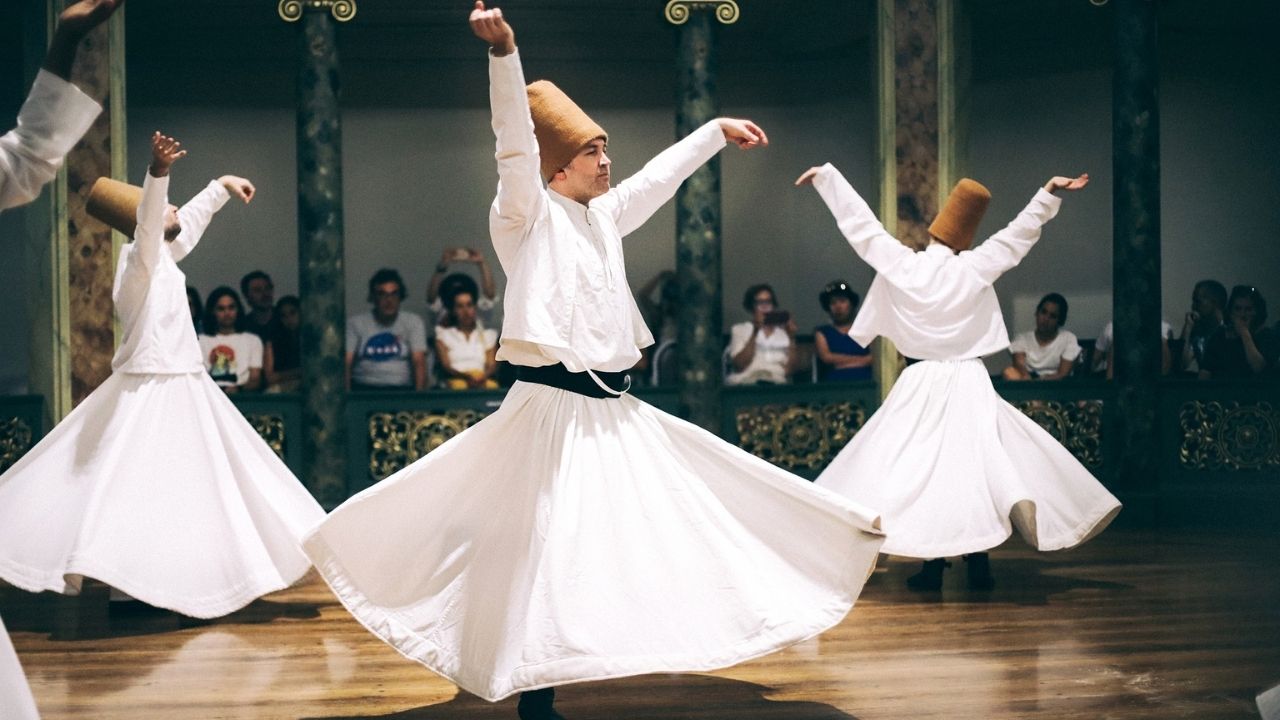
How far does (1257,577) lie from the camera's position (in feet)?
19.2

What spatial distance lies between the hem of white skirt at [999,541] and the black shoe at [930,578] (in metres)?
0.16

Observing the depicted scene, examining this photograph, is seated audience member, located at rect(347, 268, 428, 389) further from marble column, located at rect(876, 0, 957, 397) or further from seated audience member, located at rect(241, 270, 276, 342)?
marble column, located at rect(876, 0, 957, 397)

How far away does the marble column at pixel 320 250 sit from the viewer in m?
7.29

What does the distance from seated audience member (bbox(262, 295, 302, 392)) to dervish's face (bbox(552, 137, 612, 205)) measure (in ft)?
15.5

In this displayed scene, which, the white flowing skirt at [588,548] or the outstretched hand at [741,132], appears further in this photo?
the outstretched hand at [741,132]

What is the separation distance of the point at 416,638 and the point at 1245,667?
244 centimetres

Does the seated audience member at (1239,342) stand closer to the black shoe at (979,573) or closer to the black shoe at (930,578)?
the black shoe at (979,573)

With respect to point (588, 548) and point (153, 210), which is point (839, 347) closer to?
point (153, 210)

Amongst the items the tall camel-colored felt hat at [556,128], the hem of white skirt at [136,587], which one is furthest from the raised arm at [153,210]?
the tall camel-colored felt hat at [556,128]

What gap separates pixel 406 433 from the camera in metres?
7.66

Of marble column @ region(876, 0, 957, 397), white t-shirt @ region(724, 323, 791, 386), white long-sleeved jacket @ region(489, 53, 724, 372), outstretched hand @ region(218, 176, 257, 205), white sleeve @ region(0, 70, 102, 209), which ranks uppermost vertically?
marble column @ region(876, 0, 957, 397)


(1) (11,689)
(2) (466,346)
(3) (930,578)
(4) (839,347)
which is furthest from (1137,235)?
(1) (11,689)

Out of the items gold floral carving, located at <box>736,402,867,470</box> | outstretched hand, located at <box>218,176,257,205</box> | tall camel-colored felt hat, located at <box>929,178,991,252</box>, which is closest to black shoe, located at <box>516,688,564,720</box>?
outstretched hand, located at <box>218,176,257,205</box>

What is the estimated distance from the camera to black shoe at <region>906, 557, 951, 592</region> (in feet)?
18.4
